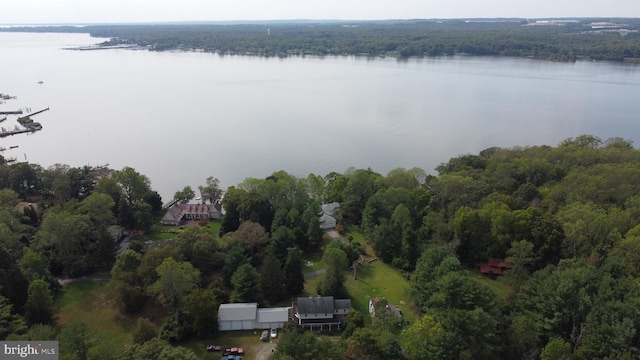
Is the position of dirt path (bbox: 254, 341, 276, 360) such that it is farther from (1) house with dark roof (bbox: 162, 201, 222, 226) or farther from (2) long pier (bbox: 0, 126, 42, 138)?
(2) long pier (bbox: 0, 126, 42, 138)

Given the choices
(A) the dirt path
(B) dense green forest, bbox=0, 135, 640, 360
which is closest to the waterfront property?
(B) dense green forest, bbox=0, 135, 640, 360

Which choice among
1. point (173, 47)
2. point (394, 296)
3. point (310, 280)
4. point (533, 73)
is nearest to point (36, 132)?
point (310, 280)

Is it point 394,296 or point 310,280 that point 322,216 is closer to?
point 310,280

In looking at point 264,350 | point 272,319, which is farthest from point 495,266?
point 264,350

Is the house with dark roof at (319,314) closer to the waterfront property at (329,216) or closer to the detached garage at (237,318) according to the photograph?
the detached garage at (237,318)

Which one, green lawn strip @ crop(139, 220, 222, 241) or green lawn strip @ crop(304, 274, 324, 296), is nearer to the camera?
green lawn strip @ crop(304, 274, 324, 296)

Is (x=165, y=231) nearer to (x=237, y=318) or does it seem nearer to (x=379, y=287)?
(x=237, y=318)

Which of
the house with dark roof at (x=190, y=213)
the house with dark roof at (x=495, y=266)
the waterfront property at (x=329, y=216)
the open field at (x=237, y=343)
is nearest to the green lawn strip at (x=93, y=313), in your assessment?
the open field at (x=237, y=343)
